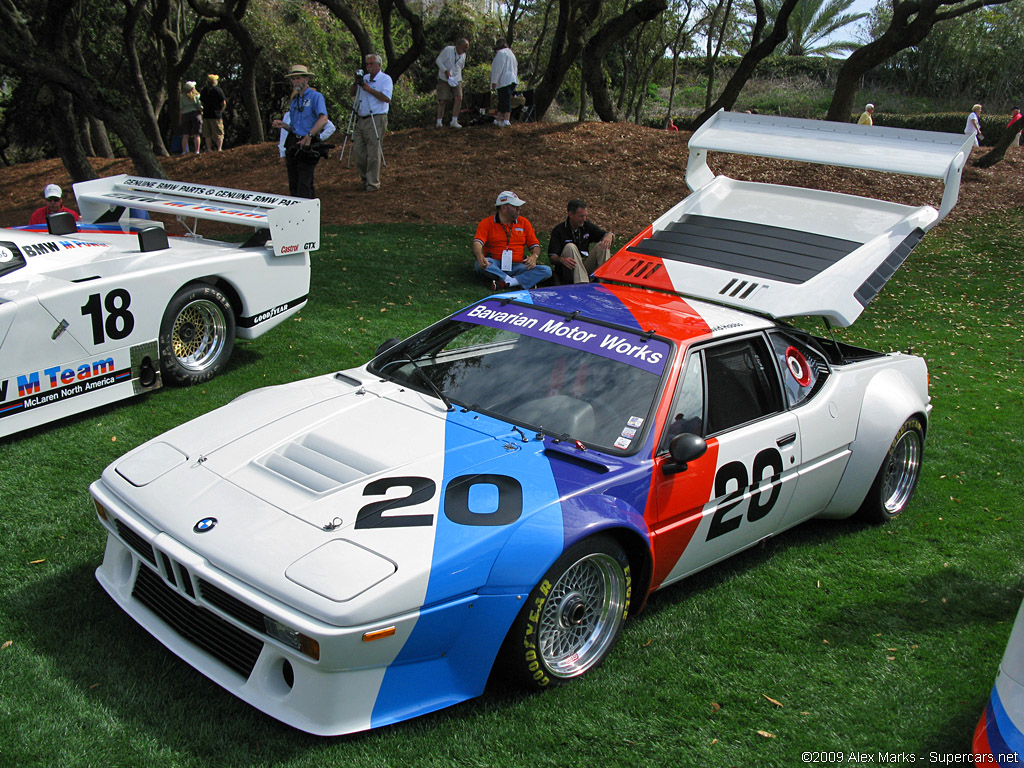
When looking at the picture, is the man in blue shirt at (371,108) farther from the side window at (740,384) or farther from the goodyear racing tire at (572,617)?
the goodyear racing tire at (572,617)

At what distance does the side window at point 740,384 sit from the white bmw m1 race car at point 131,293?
4.01 metres

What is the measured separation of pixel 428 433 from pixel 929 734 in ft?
7.76

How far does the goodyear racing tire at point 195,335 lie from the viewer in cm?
612

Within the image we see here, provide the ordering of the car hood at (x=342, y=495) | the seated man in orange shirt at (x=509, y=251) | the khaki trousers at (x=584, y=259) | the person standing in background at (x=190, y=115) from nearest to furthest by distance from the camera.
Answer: the car hood at (x=342, y=495) < the khaki trousers at (x=584, y=259) < the seated man in orange shirt at (x=509, y=251) < the person standing in background at (x=190, y=115)

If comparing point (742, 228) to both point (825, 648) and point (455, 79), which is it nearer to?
point (825, 648)

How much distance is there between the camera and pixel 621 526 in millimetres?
3381

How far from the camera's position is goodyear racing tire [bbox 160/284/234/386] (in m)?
6.12

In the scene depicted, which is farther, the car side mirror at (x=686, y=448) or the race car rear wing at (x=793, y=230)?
the race car rear wing at (x=793, y=230)

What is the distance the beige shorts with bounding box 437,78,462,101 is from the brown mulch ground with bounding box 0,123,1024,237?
747 mm

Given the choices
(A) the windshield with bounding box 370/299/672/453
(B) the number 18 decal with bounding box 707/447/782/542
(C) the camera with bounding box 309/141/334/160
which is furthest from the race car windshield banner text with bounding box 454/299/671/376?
(C) the camera with bounding box 309/141/334/160

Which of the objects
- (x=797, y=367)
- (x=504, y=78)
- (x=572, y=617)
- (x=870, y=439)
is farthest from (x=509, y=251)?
(x=504, y=78)

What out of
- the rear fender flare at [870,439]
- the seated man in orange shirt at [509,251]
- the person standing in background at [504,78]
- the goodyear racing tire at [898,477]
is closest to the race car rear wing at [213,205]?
the seated man in orange shirt at [509,251]

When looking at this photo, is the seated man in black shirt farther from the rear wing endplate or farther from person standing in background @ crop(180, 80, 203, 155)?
person standing in background @ crop(180, 80, 203, 155)

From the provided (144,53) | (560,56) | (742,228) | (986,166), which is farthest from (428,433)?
(144,53)
